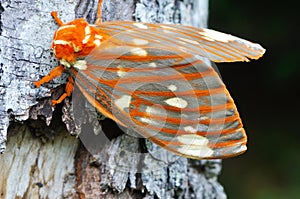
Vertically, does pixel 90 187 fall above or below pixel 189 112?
below

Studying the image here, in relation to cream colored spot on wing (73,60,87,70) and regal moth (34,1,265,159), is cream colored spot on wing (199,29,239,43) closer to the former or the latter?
regal moth (34,1,265,159)

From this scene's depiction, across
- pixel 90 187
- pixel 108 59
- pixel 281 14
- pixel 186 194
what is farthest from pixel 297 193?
pixel 108 59

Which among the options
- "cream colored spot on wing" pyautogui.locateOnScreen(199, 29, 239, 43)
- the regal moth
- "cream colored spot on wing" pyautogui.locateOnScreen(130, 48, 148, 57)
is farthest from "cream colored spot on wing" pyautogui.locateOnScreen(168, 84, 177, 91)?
"cream colored spot on wing" pyautogui.locateOnScreen(199, 29, 239, 43)

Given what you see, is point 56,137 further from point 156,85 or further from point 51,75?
point 156,85

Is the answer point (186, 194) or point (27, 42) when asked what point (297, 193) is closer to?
point (186, 194)

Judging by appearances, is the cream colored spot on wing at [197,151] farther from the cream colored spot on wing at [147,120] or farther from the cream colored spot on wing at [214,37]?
the cream colored spot on wing at [214,37]

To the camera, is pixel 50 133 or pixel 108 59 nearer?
pixel 108 59

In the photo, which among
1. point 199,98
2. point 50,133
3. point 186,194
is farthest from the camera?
point 186,194
